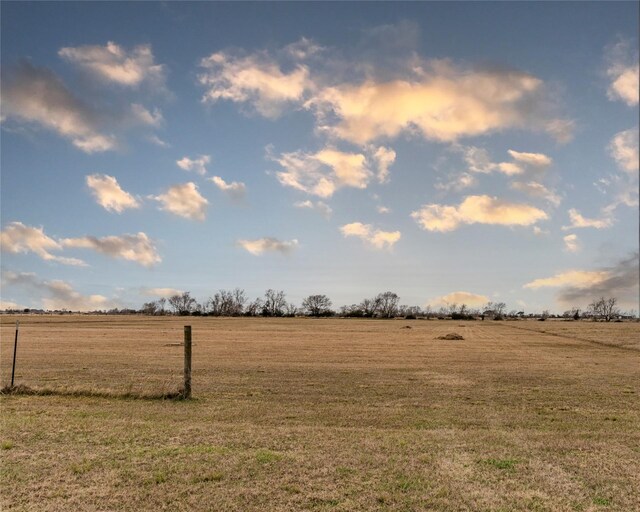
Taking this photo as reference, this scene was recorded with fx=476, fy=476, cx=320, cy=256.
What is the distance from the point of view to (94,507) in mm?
7270

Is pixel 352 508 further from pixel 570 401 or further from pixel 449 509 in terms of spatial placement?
pixel 570 401

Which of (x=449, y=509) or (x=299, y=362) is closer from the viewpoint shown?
(x=449, y=509)

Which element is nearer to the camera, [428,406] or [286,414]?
[286,414]

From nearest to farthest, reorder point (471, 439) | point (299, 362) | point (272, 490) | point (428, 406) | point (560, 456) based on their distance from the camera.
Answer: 1. point (272, 490)
2. point (560, 456)
3. point (471, 439)
4. point (428, 406)
5. point (299, 362)

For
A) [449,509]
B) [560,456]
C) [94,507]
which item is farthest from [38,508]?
[560,456]

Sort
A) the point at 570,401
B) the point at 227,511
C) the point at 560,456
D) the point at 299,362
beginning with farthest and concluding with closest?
the point at 299,362
the point at 570,401
the point at 560,456
the point at 227,511

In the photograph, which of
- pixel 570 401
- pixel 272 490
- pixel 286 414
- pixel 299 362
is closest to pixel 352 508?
pixel 272 490

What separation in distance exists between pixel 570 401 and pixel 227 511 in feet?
45.9

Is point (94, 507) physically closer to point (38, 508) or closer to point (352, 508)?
point (38, 508)

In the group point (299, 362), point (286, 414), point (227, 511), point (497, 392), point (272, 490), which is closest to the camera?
point (227, 511)

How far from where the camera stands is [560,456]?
9969mm

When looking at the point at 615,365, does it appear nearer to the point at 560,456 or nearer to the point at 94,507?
the point at 560,456

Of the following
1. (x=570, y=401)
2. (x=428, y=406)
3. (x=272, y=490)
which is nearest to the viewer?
(x=272, y=490)

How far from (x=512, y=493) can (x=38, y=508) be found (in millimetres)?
7476
